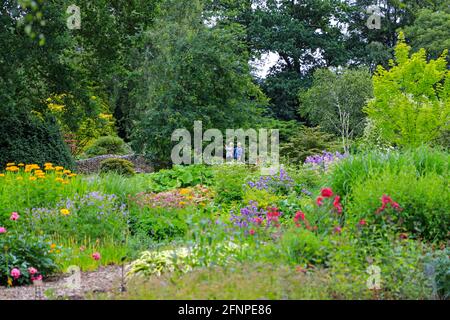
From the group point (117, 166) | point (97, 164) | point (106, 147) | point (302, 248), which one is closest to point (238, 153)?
point (117, 166)

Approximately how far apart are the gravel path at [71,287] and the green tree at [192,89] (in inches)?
413

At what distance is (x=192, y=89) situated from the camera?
1742cm

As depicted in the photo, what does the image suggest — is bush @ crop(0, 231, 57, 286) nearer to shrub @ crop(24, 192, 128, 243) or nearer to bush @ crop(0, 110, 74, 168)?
shrub @ crop(24, 192, 128, 243)

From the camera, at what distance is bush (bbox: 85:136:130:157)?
22.3 meters

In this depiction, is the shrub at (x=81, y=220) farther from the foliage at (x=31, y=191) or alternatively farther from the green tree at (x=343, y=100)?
the green tree at (x=343, y=100)

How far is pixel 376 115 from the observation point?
14.6 meters

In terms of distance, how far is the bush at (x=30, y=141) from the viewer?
13.1 m

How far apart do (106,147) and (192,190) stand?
1311 centimetres

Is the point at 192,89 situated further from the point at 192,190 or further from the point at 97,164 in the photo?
the point at 192,190

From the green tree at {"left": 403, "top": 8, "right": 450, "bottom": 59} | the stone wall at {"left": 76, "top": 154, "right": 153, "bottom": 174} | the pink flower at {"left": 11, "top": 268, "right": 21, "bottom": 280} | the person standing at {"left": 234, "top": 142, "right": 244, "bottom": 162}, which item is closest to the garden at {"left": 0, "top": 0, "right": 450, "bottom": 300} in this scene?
the pink flower at {"left": 11, "top": 268, "right": 21, "bottom": 280}

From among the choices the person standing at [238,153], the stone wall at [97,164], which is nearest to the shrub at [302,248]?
the person standing at [238,153]

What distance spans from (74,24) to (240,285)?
37.0ft

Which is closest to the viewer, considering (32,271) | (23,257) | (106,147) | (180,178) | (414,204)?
(32,271)

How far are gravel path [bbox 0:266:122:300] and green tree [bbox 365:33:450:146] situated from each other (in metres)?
9.57
